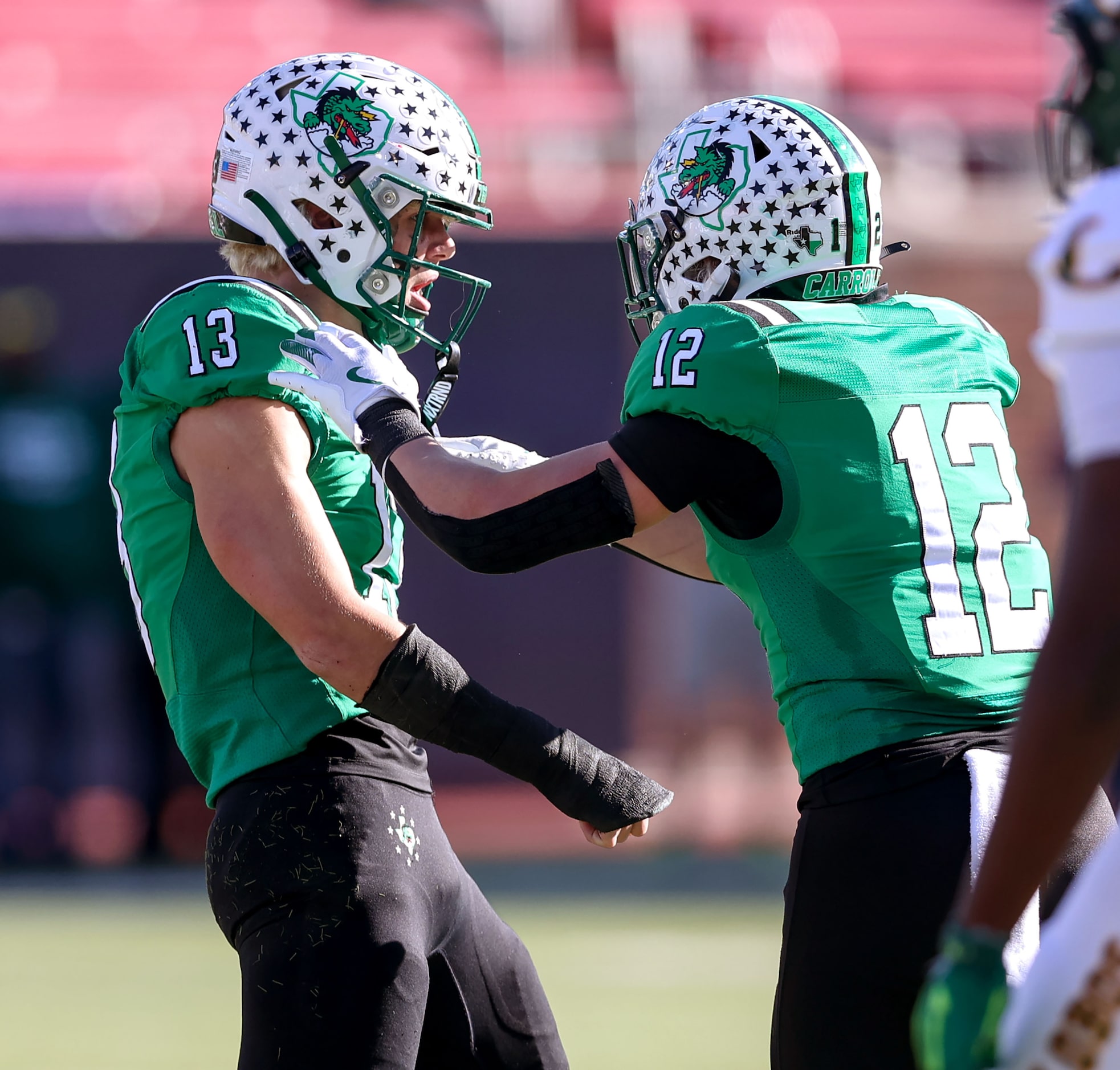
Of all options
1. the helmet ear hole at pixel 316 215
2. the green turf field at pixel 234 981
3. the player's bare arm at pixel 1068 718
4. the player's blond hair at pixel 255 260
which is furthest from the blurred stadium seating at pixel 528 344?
the player's bare arm at pixel 1068 718

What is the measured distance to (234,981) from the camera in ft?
21.5

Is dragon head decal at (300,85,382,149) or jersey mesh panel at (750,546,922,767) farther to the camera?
dragon head decal at (300,85,382,149)

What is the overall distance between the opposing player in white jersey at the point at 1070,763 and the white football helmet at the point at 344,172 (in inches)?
58.4

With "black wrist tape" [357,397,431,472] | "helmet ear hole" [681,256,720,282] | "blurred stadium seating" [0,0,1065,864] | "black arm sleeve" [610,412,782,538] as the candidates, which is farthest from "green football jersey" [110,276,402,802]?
"blurred stadium seating" [0,0,1065,864]

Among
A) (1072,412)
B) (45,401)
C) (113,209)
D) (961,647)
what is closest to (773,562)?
(961,647)

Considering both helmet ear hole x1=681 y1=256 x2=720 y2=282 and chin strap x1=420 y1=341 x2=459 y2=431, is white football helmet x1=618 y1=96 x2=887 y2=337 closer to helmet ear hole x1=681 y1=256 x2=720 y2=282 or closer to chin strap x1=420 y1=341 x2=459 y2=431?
helmet ear hole x1=681 y1=256 x2=720 y2=282

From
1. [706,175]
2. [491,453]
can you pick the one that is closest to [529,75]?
[706,175]

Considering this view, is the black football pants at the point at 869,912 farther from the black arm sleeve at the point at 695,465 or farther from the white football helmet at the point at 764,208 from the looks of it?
the white football helmet at the point at 764,208

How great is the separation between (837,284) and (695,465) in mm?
570

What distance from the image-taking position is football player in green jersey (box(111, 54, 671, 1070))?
2617 mm

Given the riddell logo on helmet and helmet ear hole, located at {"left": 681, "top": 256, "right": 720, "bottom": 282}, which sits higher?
helmet ear hole, located at {"left": 681, "top": 256, "right": 720, "bottom": 282}

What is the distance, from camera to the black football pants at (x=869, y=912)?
2.41 meters

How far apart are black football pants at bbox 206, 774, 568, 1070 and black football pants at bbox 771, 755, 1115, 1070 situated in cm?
53

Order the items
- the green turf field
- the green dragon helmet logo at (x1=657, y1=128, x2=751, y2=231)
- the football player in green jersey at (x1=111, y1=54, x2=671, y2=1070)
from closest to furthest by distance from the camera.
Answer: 1. the football player in green jersey at (x1=111, y1=54, x2=671, y2=1070)
2. the green dragon helmet logo at (x1=657, y1=128, x2=751, y2=231)
3. the green turf field
